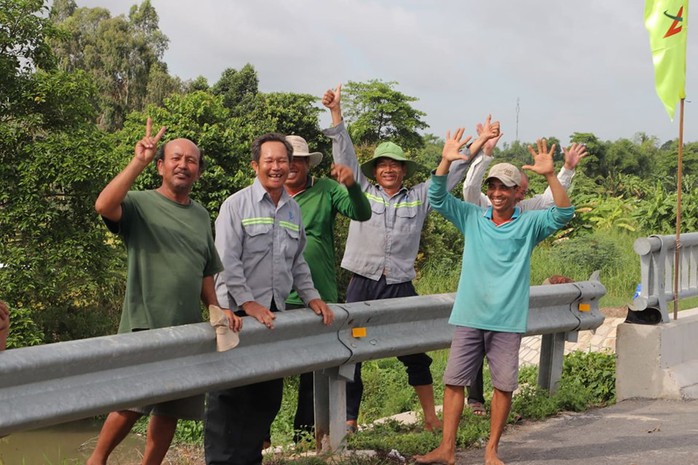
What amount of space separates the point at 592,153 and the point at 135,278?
3723 centimetres

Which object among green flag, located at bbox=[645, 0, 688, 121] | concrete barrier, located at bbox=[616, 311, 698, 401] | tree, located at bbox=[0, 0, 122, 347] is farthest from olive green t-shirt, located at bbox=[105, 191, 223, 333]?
tree, located at bbox=[0, 0, 122, 347]

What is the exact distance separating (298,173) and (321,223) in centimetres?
33

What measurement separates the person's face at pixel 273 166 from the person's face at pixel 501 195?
3.87 feet

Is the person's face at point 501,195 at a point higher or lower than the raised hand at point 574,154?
lower

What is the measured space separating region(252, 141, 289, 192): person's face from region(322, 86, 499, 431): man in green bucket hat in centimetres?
119

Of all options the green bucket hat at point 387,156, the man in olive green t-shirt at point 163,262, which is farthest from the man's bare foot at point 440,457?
the green bucket hat at point 387,156

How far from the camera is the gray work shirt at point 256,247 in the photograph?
17.3ft

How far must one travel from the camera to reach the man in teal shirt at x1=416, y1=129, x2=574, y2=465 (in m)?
5.62

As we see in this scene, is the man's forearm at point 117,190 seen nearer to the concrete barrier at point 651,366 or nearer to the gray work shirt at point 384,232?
the gray work shirt at point 384,232

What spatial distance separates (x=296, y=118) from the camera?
79.6 ft

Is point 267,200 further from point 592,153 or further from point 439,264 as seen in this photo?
point 592,153

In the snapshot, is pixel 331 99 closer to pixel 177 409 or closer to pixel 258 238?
pixel 258 238

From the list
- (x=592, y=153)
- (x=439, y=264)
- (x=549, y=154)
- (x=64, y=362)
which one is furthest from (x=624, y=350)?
(x=592, y=153)

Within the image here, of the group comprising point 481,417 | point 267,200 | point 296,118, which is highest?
point 296,118
